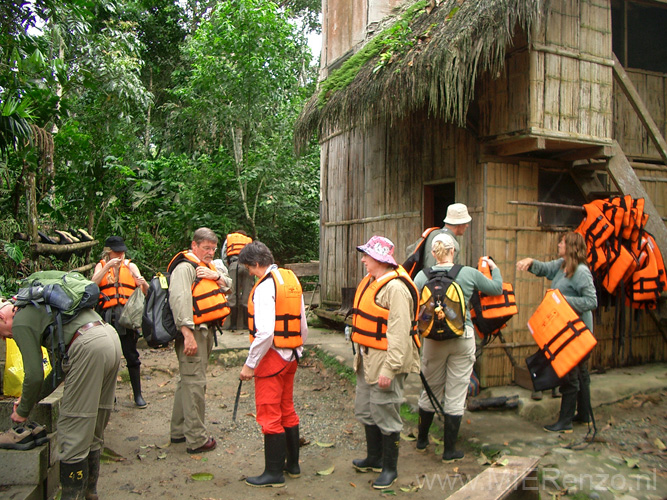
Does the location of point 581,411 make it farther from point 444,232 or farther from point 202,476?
point 202,476

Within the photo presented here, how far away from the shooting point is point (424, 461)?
4.51 m

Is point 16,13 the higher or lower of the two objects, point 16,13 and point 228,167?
the higher

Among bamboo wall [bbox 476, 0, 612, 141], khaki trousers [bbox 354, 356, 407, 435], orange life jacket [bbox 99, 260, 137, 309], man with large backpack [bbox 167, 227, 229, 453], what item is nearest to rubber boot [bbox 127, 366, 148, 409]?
orange life jacket [bbox 99, 260, 137, 309]

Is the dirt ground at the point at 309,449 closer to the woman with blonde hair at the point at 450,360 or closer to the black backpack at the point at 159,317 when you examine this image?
the woman with blonde hair at the point at 450,360

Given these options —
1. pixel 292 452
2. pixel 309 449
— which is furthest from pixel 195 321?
pixel 309 449

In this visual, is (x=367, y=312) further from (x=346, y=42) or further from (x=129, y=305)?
(x=346, y=42)

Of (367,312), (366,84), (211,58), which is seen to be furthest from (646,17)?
(211,58)

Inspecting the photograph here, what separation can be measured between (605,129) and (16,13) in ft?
24.2

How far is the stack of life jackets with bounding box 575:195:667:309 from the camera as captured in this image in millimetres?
5629

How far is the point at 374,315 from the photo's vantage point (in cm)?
400

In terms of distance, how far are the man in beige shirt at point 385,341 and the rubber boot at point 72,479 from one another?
202 cm

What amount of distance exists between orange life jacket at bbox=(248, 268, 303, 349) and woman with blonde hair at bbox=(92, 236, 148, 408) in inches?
85.7

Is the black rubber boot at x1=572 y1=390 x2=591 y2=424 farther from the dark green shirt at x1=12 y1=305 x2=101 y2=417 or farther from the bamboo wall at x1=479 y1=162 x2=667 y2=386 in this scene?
the dark green shirt at x1=12 y1=305 x2=101 y2=417

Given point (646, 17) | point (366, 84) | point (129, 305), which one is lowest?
point (129, 305)
